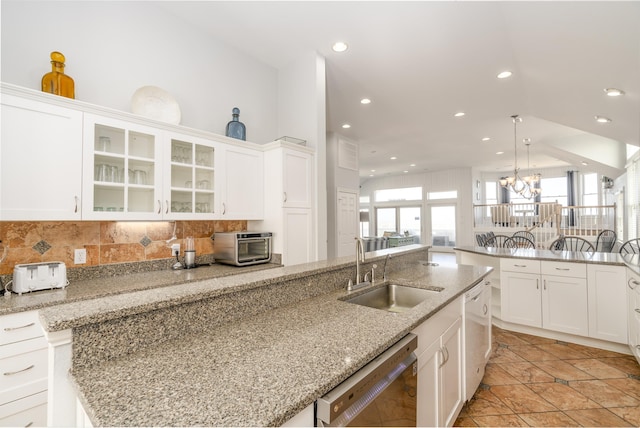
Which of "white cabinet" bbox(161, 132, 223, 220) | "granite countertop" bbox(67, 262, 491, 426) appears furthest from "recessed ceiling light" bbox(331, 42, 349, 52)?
"granite countertop" bbox(67, 262, 491, 426)

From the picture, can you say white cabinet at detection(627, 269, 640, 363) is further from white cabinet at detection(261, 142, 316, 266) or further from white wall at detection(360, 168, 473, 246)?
white wall at detection(360, 168, 473, 246)

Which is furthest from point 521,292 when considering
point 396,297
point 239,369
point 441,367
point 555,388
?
point 239,369

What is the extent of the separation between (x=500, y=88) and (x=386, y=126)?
6.77ft

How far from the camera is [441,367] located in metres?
1.58

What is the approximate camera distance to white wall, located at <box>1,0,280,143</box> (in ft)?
6.89

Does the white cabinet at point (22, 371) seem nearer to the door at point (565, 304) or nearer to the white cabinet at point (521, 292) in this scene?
the white cabinet at point (521, 292)

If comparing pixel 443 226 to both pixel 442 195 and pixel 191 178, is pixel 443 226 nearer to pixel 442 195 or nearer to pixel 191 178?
pixel 442 195

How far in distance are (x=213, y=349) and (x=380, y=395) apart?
23.9 inches

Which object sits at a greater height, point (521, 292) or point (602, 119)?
point (602, 119)

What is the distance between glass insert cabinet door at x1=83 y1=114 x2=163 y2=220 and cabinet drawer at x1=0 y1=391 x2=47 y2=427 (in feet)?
3.67

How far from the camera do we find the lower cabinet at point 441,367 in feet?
4.64

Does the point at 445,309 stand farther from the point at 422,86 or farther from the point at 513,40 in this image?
the point at 422,86

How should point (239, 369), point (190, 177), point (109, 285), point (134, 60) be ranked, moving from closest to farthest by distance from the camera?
1. point (239, 369)
2. point (109, 285)
3. point (134, 60)
4. point (190, 177)

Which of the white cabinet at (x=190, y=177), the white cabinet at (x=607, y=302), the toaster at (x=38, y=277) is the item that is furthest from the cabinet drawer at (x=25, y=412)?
the white cabinet at (x=607, y=302)
